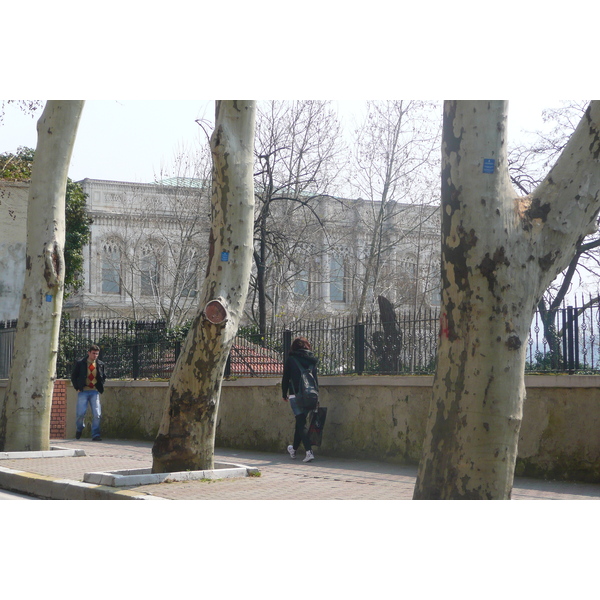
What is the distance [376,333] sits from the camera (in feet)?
40.5

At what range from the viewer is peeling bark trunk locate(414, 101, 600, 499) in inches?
203

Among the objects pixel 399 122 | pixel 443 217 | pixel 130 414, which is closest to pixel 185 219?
pixel 399 122

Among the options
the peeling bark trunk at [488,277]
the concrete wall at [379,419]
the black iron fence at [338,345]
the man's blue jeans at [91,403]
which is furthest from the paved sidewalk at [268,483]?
the man's blue jeans at [91,403]

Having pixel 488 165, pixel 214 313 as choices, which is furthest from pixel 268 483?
pixel 488 165

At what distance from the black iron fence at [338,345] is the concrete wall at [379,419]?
1.03ft

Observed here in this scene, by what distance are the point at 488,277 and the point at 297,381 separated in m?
7.01

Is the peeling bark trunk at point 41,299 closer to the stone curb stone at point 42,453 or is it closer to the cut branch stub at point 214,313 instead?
the stone curb stone at point 42,453

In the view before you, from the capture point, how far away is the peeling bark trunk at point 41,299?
1244 cm

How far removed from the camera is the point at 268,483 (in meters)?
9.18

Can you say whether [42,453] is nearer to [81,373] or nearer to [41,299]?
[41,299]

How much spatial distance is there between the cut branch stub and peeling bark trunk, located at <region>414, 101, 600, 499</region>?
13.4ft

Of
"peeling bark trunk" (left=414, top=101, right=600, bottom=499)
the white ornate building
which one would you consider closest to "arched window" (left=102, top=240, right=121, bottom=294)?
the white ornate building

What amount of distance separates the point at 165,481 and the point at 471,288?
4.84m

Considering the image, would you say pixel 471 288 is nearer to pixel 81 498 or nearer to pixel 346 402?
pixel 81 498
